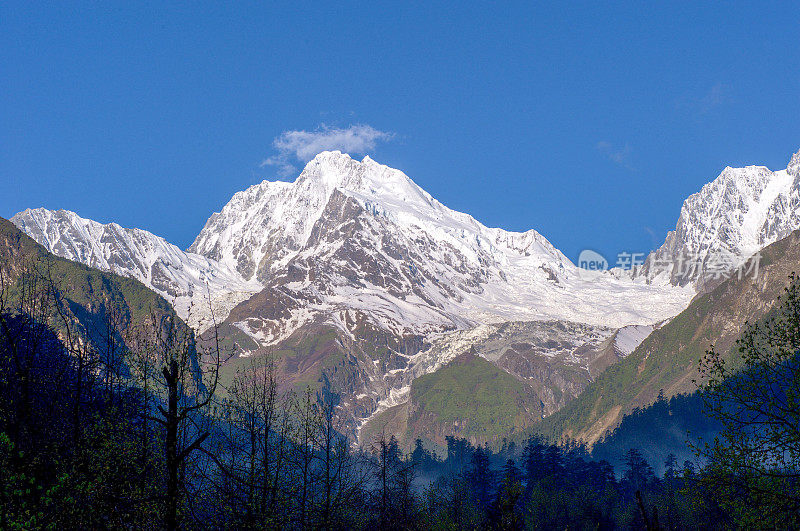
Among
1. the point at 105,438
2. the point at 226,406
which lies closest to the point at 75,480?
the point at 105,438

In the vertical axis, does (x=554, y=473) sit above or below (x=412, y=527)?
above

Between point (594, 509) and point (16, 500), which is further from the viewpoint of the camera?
point (594, 509)

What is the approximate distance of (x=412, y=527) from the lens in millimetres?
65625

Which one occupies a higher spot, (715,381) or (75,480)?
(715,381)

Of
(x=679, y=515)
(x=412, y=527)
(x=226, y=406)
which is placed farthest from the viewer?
(x=679, y=515)

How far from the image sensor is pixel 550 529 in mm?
122625

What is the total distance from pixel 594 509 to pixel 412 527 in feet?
219

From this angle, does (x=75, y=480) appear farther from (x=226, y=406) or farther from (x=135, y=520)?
(x=226, y=406)

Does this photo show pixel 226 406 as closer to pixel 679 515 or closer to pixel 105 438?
pixel 105 438

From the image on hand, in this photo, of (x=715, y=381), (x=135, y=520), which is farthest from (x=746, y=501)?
(x=135, y=520)

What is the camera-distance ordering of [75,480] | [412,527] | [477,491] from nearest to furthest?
1. [75,480]
2. [412,527]
3. [477,491]

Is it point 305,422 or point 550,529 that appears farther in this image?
point 550,529

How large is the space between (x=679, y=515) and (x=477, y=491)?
186 ft

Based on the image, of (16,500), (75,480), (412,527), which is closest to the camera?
(16,500)
